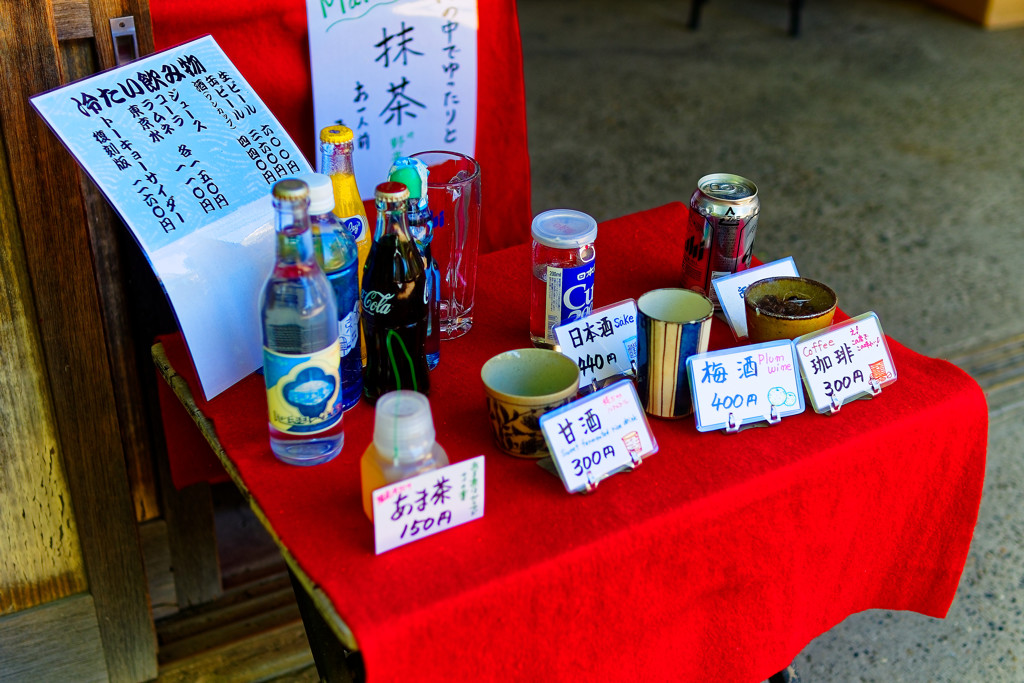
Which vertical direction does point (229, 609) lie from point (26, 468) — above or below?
below

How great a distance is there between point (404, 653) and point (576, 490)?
0.23 metres

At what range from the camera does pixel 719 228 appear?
1.17 meters

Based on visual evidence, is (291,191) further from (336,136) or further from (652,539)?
(652,539)

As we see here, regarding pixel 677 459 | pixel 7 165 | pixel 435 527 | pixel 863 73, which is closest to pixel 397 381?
pixel 435 527

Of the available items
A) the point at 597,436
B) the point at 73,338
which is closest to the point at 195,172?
the point at 73,338

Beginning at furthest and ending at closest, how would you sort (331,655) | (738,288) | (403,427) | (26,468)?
(26,468)
(738,288)
(331,655)
(403,427)

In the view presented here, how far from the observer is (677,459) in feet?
3.18

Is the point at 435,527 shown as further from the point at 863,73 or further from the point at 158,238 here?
the point at 863,73

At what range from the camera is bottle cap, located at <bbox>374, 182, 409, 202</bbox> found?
3.04 feet

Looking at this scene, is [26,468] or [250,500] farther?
[26,468]

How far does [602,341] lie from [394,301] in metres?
0.24

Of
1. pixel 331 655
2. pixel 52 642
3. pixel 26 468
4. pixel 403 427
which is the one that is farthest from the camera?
pixel 52 642

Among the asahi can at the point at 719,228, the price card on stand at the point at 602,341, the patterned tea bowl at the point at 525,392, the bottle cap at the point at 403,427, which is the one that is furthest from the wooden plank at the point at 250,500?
the asahi can at the point at 719,228

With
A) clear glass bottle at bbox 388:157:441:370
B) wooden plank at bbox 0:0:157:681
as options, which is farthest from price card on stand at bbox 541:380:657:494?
wooden plank at bbox 0:0:157:681
